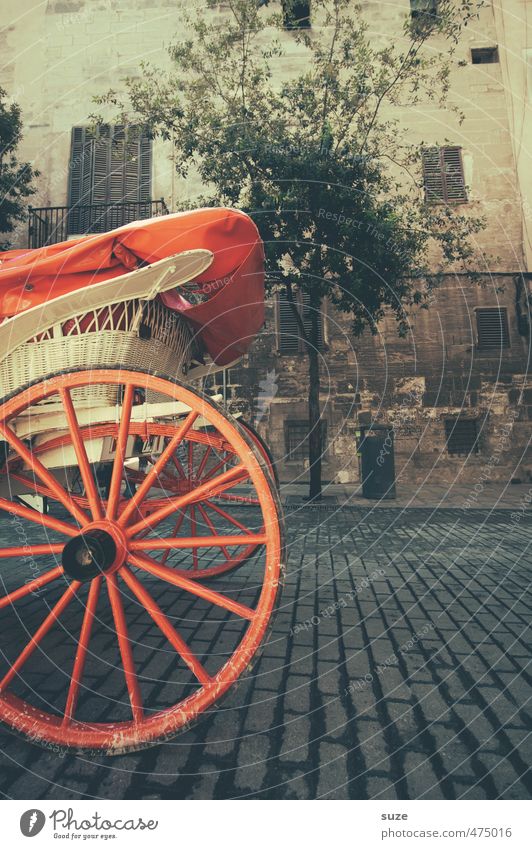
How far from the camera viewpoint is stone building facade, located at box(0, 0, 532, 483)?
12.8 metres

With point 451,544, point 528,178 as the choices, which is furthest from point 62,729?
point 528,178

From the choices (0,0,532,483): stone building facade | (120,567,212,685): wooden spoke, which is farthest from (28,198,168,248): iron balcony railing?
(120,567,212,685): wooden spoke

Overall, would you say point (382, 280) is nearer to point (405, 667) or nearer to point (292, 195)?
point (292, 195)

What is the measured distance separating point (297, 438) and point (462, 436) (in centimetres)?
485

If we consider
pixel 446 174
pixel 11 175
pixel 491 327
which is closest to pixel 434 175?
pixel 446 174

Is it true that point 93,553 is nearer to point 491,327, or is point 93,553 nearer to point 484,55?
point 491,327

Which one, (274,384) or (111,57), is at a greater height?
(111,57)

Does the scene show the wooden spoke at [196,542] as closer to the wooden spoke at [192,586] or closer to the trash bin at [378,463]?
the wooden spoke at [192,586]

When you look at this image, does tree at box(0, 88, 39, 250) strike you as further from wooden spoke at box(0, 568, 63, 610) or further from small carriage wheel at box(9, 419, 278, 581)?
wooden spoke at box(0, 568, 63, 610)

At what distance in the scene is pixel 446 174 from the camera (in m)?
13.2

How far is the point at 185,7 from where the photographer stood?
41.2ft

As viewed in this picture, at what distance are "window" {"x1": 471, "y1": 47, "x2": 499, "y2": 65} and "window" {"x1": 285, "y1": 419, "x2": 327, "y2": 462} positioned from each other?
38.8 feet

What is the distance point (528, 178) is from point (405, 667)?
49.3 ft
